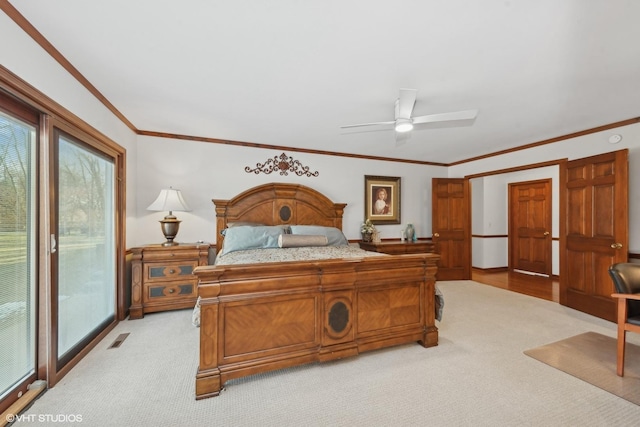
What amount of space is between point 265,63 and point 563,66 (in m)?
2.29

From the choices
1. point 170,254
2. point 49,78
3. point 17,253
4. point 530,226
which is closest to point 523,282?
point 530,226

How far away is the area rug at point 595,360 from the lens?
1887 mm

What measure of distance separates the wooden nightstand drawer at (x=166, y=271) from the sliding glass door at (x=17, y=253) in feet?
4.43

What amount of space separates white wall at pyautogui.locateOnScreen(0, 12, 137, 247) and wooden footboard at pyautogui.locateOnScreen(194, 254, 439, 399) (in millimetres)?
1657

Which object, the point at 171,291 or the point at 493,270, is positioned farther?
the point at 493,270

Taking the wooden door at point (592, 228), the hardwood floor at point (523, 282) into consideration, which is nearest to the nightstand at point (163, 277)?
the wooden door at point (592, 228)

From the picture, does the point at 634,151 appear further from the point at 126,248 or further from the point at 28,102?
the point at 126,248

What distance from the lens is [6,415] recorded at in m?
1.52

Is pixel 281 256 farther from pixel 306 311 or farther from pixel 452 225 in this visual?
pixel 452 225

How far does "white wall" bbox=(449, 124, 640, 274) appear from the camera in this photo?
3.10m

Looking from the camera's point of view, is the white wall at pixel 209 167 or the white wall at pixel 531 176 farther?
the white wall at pixel 531 176

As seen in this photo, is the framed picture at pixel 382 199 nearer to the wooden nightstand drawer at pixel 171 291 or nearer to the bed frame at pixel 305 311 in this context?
the bed frame at pixel 305 311

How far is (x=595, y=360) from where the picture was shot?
87.2 inches

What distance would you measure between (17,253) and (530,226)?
804 cm
